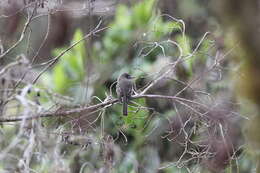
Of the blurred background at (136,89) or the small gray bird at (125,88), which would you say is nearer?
the blurred background at (136,89)

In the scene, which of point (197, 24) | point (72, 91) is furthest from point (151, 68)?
point (197, 24)

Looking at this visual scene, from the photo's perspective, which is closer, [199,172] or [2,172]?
[2,172]

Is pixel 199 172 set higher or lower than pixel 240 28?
lower

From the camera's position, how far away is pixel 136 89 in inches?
207

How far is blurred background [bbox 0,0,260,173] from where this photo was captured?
233cm

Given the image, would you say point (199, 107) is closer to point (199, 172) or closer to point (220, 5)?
point (199, 172)

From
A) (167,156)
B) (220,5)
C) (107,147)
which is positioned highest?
(220,5)

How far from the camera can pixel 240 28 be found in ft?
4.66

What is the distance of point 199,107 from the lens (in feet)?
11.4

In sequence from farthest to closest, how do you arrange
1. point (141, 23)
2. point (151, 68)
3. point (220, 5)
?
1. point (141, 23)
2. point (151, 68)
3. point (220, 5)

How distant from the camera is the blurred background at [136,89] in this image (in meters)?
2.33

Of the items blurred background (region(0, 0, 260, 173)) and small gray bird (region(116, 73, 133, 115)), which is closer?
blurred background (region(0, 0, 260, 173))

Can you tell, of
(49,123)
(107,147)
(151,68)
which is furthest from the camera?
(151,68)

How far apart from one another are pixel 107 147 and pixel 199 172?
977 mm
